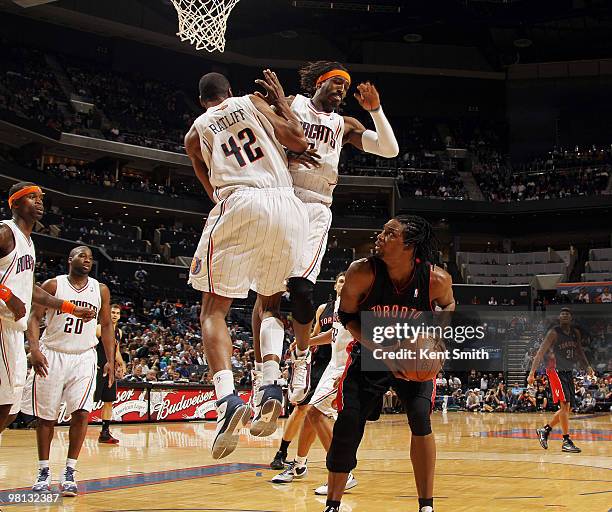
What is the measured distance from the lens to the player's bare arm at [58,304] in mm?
6387

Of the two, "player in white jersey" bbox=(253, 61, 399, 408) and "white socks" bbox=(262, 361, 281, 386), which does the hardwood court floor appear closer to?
"player in white jersey" bbox=(253, 61, 399, 408)

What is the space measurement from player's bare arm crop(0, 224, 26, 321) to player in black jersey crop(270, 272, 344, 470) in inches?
137

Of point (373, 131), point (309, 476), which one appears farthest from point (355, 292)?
point (309, 476)

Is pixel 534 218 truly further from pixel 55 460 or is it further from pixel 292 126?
pixel 292 126

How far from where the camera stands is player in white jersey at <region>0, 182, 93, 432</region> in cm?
593

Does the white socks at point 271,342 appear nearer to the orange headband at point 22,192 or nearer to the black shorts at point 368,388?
the black shorts at point 368,388

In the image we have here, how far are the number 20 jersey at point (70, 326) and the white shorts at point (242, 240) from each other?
3.35 meters

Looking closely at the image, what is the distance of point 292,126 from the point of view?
4.74m

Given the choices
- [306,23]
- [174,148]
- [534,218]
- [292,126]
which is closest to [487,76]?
[534,218]

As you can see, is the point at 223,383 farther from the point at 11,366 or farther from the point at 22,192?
the point at 22,192

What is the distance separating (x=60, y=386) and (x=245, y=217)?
3840mm

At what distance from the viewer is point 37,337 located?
691 cm

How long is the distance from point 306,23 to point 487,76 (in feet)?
41.7

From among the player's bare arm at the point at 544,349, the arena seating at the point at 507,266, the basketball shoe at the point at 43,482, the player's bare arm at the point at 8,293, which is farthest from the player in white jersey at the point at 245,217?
the arena seating at the point at 507,266
